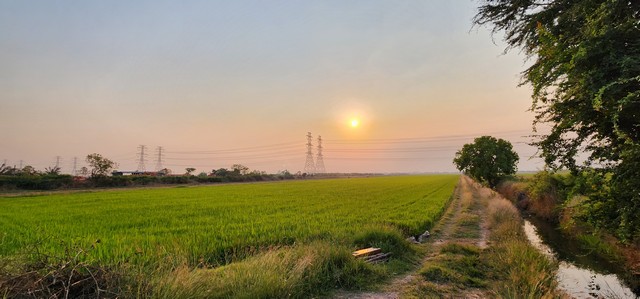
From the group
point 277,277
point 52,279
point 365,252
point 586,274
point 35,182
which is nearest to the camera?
point 52,279

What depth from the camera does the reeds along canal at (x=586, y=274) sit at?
28.5 feet

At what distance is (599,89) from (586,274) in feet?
25.5

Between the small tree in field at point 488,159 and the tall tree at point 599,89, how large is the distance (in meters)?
30.8

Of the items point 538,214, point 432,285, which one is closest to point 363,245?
point 432,285

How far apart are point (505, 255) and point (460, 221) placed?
8970 mm

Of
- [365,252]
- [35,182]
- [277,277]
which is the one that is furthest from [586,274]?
[35,182]

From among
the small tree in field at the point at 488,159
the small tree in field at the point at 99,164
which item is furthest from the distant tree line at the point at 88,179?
the small tree in field at the point at 488,159

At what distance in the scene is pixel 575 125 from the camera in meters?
7.30

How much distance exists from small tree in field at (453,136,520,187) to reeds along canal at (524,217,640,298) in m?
22.2

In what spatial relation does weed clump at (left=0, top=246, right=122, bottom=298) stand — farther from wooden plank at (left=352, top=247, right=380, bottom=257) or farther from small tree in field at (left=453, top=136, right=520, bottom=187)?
small tree in field at (left=453, top=136, right=520, bottom=187)

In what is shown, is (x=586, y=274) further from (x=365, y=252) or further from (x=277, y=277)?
(x=277, y=277)

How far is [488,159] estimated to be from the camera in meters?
36.2

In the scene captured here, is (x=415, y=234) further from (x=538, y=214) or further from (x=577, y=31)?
(x=538, y=214)

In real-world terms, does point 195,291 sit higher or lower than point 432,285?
higher
